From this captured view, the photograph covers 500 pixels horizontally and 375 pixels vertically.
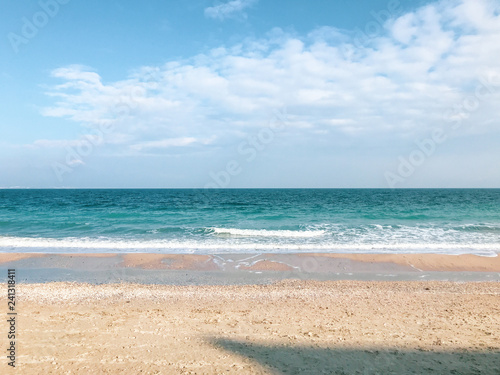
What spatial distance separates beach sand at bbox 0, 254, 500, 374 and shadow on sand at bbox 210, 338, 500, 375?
0.6 inches

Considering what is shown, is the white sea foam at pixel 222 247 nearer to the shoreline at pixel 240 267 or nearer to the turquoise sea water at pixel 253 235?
the turquoise sea water at pixel 253 235

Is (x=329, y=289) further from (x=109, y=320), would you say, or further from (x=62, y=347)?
(x=62, y=347)

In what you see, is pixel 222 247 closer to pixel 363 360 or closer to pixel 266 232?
pixel 266 232

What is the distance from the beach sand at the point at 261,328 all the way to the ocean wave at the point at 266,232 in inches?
388

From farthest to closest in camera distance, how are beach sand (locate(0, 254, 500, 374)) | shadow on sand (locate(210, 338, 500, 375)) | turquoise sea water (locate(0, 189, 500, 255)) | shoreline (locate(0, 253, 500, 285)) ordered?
turquoise sea water (locate(0, 189, 500, 255)), shoreline (locate(0, 253, 500, 285)), beach sand (locate(0, 254, 500, 374)), shadow on sand (locate(210, 338, 500, 375))

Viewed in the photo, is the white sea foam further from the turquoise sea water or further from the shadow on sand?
the shadow on sand

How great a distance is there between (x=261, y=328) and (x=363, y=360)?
6.37ft

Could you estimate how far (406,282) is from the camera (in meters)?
10.1

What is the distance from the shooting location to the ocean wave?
20078mm

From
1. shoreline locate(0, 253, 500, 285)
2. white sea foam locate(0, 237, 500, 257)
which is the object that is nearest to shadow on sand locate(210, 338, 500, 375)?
shoreline locate(0, 253, 500, 285)

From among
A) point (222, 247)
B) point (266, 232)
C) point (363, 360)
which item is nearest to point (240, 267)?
point (222, 247)

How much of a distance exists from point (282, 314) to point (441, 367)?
10.1ft

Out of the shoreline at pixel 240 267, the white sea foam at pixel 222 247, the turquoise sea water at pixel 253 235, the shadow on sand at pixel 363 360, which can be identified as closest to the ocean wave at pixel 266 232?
the turquoise sea water at pixel 253 235

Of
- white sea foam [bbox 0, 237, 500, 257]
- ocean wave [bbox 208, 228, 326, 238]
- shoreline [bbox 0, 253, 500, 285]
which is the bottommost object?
shoreline [bbox 0, 253, 500, 285]
